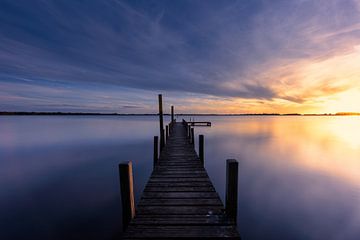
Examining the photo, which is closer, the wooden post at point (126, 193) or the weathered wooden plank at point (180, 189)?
the wooden post at point (126, 193)

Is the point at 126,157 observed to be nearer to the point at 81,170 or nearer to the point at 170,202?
the point at 81,170

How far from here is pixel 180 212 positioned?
3.88m

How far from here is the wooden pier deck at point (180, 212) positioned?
326cm

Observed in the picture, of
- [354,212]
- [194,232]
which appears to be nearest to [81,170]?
[194,232]

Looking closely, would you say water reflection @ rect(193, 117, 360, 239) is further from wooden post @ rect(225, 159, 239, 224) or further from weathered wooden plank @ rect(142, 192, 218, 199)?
wooden post @ rect(225, 159, 239, 224)

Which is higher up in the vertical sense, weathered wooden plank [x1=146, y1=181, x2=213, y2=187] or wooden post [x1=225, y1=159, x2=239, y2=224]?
wooden post [x1=225, y1=159, x2=239, y2=224]

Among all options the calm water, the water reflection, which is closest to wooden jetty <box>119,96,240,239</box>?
the calm water

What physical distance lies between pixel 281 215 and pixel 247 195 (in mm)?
1885

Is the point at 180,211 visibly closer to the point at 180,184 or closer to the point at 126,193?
the point at 126,193

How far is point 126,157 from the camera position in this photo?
52.7 feet

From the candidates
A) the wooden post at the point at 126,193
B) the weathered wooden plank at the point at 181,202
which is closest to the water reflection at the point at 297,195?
the weathered wooden plank at the point at 181,202

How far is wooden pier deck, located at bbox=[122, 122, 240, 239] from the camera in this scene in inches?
128

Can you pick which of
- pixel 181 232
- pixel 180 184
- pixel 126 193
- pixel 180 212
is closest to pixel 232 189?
pixel 180 212

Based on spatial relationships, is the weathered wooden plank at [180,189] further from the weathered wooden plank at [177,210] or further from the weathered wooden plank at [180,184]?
the weathered wooden plank at [177,210]
